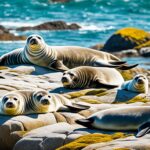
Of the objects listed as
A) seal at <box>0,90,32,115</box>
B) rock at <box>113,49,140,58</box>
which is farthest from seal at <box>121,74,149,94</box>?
rock at <box>113,49,140,58</box>

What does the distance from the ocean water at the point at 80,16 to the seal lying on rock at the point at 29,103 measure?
68.3ft

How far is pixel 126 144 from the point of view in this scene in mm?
11297

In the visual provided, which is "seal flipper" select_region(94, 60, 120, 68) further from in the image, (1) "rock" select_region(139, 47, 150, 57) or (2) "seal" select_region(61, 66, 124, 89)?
(1) "rock" select_region(139, 47, 150, 57)

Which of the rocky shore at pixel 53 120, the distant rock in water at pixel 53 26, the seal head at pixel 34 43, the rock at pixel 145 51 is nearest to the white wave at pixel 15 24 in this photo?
the distant rock in water at pixel 53 26

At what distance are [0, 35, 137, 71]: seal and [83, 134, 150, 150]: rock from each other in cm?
857

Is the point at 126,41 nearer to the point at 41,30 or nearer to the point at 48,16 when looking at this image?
the point at 41,30

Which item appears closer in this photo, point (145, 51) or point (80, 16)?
point (145, 51)

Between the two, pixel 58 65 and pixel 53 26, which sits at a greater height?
pixel 58 65

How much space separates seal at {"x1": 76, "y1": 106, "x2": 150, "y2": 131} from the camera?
44.2ft

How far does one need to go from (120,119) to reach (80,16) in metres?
55.9

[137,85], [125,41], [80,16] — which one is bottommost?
[125,41]

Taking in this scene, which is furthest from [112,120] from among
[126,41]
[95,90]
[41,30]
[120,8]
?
[120,8]

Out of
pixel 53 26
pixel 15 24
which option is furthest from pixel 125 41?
pixel 15 24

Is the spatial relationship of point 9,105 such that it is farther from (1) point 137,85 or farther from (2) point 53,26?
(2) point 53,26
